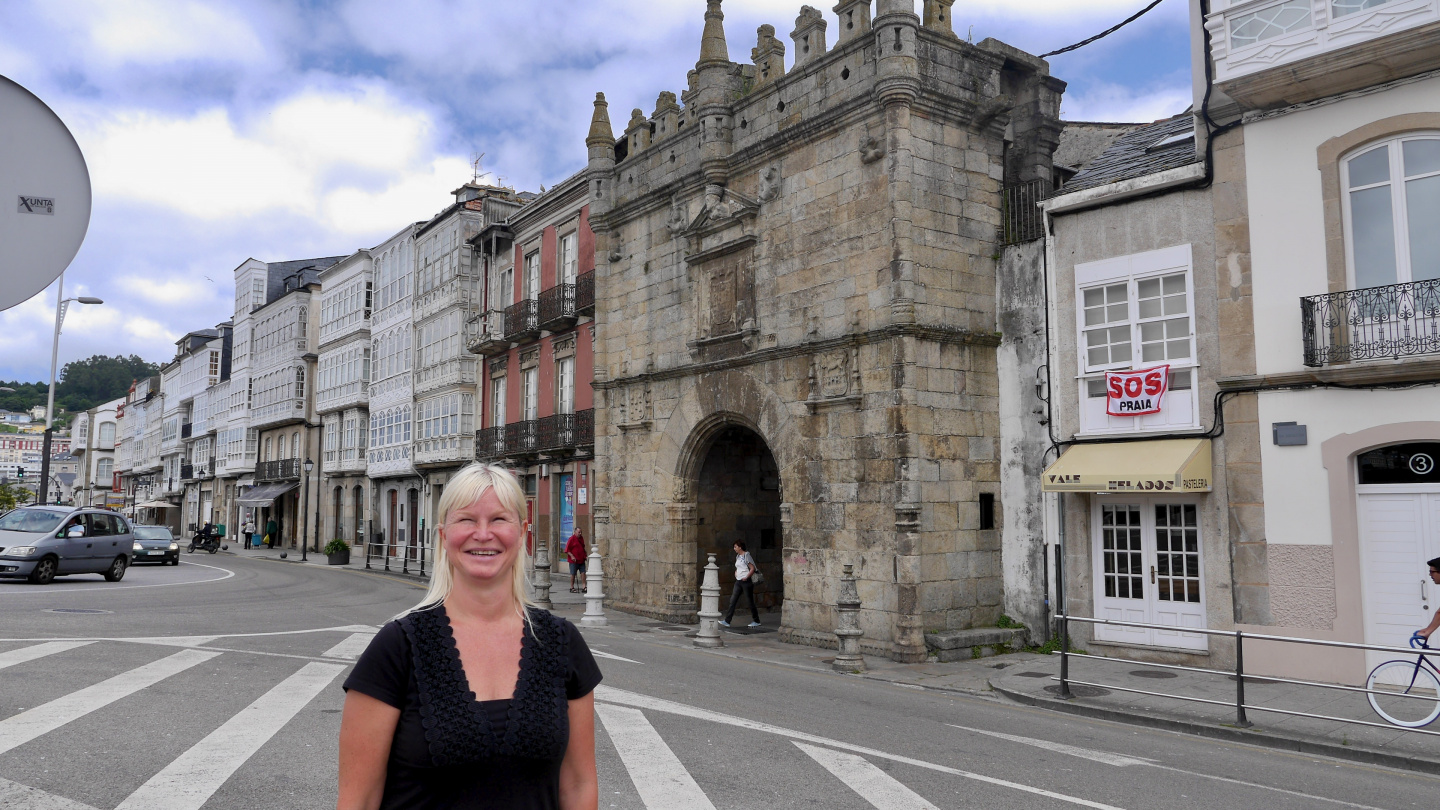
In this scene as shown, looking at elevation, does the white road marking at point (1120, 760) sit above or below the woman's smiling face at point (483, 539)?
below

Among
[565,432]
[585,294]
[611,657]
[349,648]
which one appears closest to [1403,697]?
[611,657]

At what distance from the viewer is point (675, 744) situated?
7.64m

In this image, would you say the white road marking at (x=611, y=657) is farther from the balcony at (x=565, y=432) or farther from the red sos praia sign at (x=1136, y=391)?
the balcony at (x=565, y=432)

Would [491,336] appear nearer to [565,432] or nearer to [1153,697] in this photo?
[565,432]

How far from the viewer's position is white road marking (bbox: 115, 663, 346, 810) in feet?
19.0

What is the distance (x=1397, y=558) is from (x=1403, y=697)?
2849 mm

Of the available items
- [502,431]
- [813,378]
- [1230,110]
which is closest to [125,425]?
[502,431]

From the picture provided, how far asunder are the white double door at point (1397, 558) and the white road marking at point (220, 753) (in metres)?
11.3

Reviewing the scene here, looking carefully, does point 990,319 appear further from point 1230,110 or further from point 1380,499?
point 1380,499

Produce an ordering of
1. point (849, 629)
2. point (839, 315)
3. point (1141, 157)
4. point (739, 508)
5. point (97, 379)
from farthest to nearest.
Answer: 1. point (97, 379)
2. point (739, 508)
3. point (839, 315)
4. point (1141, 157)
5. point (849, 629)

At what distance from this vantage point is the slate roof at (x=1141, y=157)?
1383cm

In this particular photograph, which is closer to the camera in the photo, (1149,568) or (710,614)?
(1149,568)

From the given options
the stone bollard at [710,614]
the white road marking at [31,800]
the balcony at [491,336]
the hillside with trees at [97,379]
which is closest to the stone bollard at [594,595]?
the stone bollard at [710,614]

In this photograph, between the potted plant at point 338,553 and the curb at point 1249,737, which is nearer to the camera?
the curb at point 1249,737
